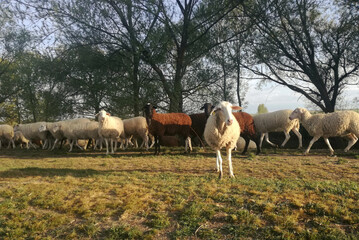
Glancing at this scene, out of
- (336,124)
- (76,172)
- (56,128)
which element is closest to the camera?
(76,172)

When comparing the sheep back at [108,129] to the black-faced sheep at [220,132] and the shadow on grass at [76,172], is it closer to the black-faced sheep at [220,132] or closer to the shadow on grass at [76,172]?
the shadow on grass at [76,172]

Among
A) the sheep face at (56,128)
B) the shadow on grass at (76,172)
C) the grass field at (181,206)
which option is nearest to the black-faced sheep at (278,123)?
the grass field at (181,206)

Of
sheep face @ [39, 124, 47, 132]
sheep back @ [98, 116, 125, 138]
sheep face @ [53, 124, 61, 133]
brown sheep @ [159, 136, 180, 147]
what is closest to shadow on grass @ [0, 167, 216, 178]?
sheep back @ [98, 116, 125, 138]

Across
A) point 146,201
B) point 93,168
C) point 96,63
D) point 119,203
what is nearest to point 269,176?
point 146,201

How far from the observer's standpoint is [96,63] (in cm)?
1495

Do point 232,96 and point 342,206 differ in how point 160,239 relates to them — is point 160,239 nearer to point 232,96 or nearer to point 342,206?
point 342,206

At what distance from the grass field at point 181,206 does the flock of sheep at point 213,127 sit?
1.39 metres

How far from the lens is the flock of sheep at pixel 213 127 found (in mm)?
6707

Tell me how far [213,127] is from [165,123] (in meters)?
5.45

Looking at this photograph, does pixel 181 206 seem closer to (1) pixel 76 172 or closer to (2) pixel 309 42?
(1) pixel 76 172

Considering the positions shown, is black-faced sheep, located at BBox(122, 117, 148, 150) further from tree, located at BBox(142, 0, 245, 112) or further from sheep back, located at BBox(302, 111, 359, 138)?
sheep back, located at BBox(302, 111, 359, 138)

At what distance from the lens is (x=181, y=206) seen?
443 cm

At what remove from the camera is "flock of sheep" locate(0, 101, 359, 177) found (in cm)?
671

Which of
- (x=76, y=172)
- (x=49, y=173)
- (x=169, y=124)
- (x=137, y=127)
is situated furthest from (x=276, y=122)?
(x=49, y=173)
